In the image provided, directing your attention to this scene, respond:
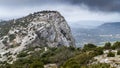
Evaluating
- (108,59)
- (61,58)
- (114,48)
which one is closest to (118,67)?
(108,59)

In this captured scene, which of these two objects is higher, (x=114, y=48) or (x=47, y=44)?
(x=114, y=48)

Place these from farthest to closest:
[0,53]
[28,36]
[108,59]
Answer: [28,36] < [0,53] < [108,59]

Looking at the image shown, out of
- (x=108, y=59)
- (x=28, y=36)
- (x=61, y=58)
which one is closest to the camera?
(x=108, y=59)

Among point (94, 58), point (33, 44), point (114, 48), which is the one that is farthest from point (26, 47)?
point (94, 58)

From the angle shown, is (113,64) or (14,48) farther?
(14,48)

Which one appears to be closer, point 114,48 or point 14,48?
point 114,48

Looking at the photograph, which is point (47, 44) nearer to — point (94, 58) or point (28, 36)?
point (28, 36)

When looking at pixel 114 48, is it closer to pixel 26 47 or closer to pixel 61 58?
pixel 61 58

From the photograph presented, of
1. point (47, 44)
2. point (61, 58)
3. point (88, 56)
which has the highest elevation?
point (88, 56)

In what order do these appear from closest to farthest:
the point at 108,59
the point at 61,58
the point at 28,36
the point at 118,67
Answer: the point at 118,67 → the point at 108,59 → the point at 61,58 → the point at 28,36
